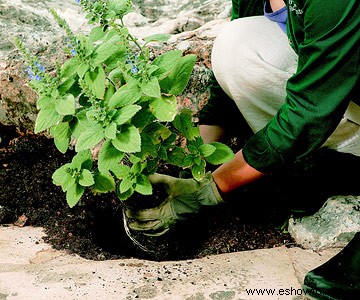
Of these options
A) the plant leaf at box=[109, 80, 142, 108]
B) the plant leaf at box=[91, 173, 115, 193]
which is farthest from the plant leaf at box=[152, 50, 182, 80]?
the plant leaf at box=[91, 173, 115, 193]

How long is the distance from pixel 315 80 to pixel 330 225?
2.35 feet

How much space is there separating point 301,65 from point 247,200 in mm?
893

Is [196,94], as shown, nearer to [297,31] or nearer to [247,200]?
[247,200]

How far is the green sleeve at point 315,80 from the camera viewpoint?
5.76 feet

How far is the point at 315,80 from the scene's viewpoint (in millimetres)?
1839

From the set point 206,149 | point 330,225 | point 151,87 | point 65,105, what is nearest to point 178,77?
point 151,87

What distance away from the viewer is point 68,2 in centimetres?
381

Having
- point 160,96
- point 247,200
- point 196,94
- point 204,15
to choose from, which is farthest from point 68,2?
point 160,96

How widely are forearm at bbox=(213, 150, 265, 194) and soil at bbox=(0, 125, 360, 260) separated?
0.08m

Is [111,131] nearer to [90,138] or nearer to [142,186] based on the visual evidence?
[90,138]

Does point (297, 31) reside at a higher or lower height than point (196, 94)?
higher

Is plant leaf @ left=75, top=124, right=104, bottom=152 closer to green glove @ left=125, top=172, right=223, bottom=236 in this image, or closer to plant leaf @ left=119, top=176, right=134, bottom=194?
plant leaf @ left=119, top=176, right=134, bottom=194

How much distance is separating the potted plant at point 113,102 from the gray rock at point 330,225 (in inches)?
20.2

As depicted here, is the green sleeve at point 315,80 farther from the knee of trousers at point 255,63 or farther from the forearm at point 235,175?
the knee of trousers at point 255,63
